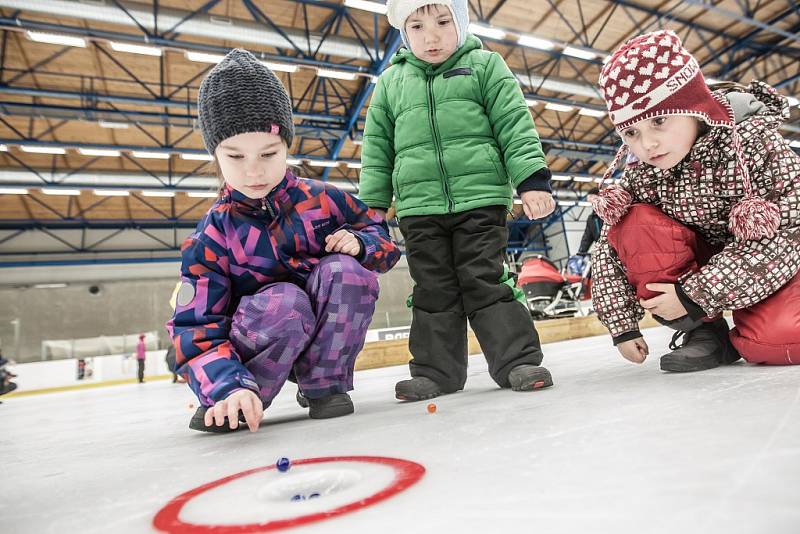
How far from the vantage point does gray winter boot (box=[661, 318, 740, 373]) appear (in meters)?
1.12

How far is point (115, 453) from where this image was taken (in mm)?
939

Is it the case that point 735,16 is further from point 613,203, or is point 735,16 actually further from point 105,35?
point 105,35

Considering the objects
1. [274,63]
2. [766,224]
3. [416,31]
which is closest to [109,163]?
[274,63]

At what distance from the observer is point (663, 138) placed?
1.07 meters

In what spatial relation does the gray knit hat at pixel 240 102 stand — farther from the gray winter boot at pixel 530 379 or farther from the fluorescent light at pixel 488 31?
the fluorescent light at pixel 488 31

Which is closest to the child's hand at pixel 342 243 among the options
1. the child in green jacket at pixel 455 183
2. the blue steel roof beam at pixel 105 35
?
the child in green jacket at pixel 455 183

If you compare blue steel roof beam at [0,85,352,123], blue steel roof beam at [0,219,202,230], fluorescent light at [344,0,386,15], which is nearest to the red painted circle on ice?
fluorescent light at [344,0,386,15]

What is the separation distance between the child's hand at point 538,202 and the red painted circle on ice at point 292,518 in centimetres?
79

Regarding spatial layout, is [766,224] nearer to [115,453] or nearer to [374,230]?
[374,230]

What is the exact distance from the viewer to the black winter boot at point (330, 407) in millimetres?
1111

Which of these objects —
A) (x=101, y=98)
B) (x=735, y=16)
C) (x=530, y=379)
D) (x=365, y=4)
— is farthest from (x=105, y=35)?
(x=735, y=16)

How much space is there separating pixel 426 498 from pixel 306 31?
7583 mm

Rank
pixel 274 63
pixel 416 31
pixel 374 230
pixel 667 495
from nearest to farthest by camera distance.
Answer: pixel 667 495 → pixel 374 230 → pixel 416 31 → pixel 274 63

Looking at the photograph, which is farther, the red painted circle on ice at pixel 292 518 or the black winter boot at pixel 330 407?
the black winter boot at pixel 330 407
